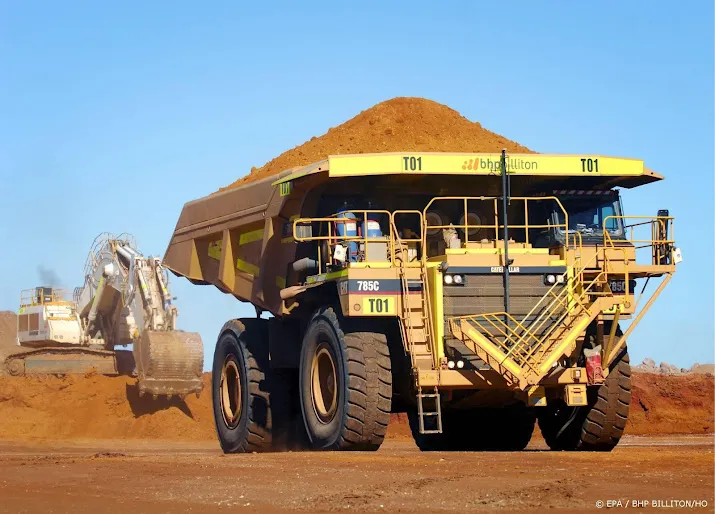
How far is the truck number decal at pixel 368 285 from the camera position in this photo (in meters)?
15.3

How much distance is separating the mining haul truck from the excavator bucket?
38.4ft

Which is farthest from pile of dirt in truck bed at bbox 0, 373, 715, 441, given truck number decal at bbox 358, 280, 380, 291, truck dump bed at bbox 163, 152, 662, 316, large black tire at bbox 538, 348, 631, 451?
truck number decal at bbox 358, 280, 380, 291

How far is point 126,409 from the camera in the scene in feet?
106

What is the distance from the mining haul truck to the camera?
15289 millimetres

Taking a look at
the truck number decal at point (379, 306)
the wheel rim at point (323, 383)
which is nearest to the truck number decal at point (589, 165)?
the truck number decal at point (379, 306)

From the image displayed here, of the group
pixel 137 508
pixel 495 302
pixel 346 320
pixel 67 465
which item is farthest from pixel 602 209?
pixel 137 508

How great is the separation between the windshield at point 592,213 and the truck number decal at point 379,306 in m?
3.19

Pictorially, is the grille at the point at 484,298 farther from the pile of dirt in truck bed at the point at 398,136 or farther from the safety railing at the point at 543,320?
the pile of dirt in truck bed at the point at 398,136

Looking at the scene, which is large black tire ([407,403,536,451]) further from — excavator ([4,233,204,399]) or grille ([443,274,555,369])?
excavator ([4,233,204,399])

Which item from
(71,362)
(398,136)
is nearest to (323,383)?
(398,136)

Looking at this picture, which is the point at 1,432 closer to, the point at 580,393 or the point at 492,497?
the point at 580,393

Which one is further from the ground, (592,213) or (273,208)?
(273,208)

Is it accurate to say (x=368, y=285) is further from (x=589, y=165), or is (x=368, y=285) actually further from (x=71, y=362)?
(x=71, y=362)

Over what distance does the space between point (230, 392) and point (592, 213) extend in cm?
675
